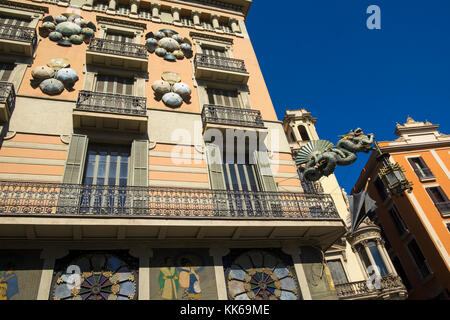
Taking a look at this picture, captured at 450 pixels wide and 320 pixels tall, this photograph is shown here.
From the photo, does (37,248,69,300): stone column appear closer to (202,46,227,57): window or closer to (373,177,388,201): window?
(202,46,227,57): window

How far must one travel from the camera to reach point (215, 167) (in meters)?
11.2

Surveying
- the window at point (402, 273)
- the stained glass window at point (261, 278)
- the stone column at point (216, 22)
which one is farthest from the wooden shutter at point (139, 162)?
the window at point (402, 273)

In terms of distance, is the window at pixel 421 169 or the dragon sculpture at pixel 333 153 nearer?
the dragon sculpture at pixel 333 153

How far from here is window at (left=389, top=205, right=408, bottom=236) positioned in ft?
78.4

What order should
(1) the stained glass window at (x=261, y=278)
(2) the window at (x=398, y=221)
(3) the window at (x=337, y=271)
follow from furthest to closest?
1. (2) the window at (x=398, y=221)
2. (3) the window at (x=337, y=271)
3. (1) the stained glass window at (x=261, y=278)

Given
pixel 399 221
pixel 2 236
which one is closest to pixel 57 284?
pixel 2 236

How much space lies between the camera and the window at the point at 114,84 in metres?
12.6

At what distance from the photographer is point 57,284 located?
768 cm

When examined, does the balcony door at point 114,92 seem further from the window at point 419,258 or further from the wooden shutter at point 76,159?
the window at point 419,258

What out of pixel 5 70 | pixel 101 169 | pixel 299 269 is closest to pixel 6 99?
pixel 5 70

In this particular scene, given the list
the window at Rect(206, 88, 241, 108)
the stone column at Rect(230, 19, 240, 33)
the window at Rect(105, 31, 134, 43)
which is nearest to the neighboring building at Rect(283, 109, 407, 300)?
the window at Rect(206, 88, 241, 108)

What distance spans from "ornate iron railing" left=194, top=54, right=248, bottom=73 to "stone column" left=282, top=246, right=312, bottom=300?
8328 millimetres

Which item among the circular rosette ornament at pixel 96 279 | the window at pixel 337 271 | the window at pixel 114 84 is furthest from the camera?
the window at pixel 337 271

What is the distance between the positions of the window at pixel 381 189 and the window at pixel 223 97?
1763cm
